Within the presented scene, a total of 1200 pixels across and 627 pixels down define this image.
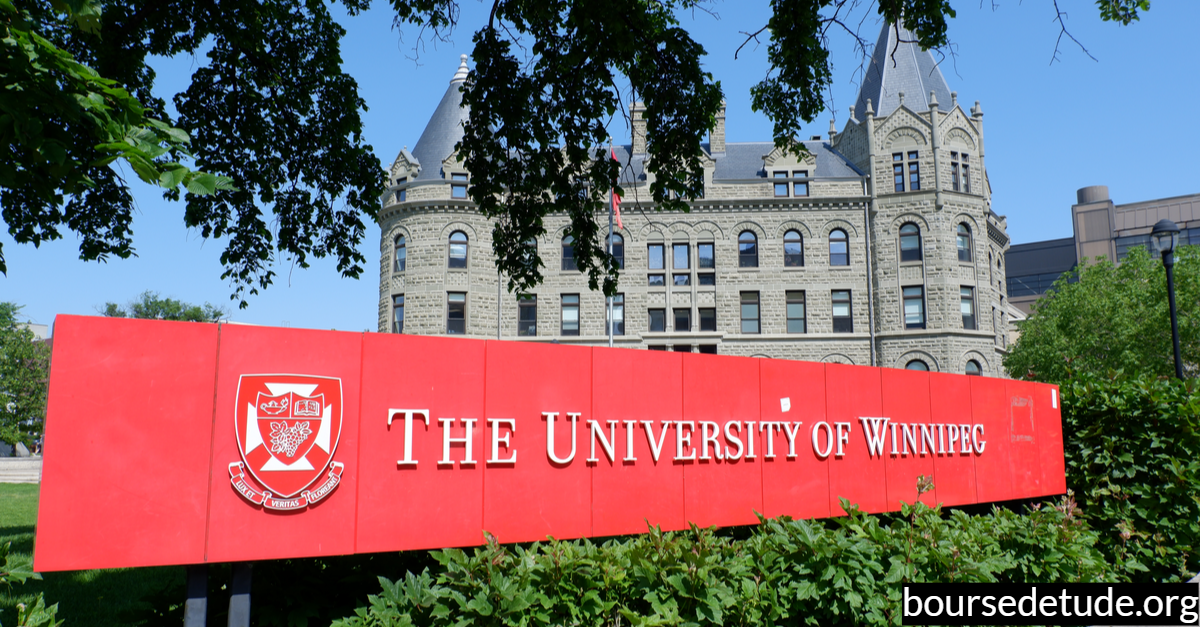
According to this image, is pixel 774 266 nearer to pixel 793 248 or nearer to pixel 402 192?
pixel 793 248

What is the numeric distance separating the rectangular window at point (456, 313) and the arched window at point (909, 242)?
20519 mm

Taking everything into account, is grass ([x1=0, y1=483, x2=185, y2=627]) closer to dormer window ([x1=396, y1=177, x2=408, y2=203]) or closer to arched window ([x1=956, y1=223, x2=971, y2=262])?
dormer window ([x1=396, y1=177, x2=408, y2=203])

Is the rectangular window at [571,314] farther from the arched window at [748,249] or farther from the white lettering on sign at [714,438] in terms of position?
the white lettering on sign at [714,438]

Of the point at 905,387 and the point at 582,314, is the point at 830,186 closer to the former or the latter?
the point at 582,314

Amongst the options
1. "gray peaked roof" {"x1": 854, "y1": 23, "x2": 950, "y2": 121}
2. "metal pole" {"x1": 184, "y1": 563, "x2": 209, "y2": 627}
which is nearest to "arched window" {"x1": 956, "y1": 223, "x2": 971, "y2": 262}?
"gray peaked roof" {"x1": 854, "y1": 23, "x2": 950, "y2": 121}

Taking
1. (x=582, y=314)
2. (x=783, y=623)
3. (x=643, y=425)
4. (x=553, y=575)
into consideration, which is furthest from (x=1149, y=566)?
(x=582, y=314)

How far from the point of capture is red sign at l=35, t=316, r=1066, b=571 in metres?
4.46

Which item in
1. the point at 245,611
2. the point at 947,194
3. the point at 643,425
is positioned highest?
the point at 947,194

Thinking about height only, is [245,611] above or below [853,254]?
below

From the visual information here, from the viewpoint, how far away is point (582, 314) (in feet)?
110

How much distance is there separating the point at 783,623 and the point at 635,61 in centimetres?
850

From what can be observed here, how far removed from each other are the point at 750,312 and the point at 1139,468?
2366 centimetres

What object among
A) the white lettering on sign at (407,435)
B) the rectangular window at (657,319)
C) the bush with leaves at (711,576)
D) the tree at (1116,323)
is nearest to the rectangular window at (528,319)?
the rectangular window at (657,319)

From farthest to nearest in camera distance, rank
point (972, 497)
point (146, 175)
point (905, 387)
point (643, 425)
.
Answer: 1. point (972, 497)
2. point (905, 387)
3. point (643, 425)
4. point (146, 175)
